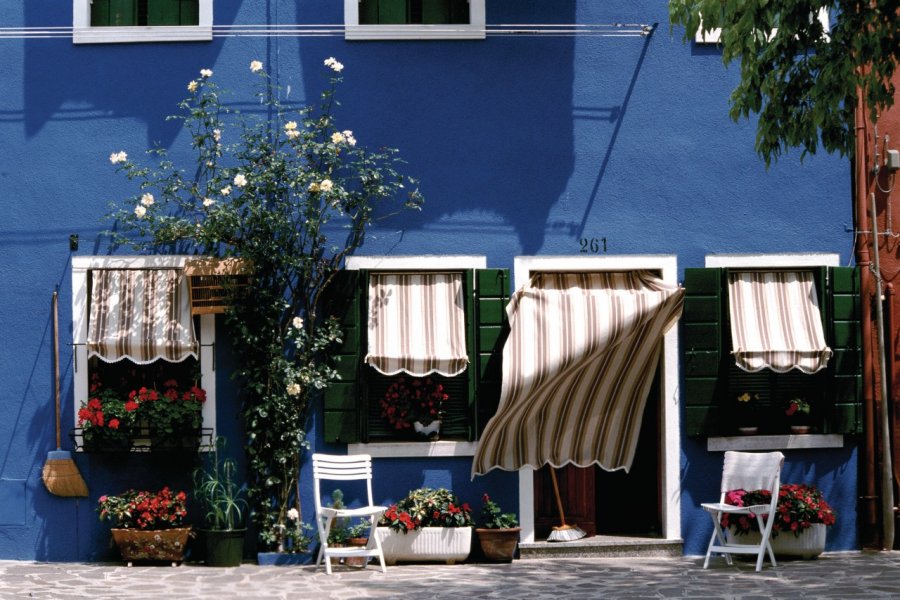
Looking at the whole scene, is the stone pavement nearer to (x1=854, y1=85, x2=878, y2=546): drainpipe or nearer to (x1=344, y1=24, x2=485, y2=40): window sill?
(x1=854, y1=85, x2=878, y2=546): drainpipe

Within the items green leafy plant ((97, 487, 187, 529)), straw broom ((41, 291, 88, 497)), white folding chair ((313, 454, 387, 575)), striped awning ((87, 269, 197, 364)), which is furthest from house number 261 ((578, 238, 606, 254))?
straw broom ((41, 291, 88, 497))

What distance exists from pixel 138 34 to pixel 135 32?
0.10 feet

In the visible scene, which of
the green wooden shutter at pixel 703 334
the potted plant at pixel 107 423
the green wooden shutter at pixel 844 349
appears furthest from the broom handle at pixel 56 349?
the green wooden shutter at pixel 844 349

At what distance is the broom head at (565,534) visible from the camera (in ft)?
40.1

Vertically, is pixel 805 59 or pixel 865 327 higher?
pixel 805 59

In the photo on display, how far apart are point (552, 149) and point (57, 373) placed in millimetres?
4729

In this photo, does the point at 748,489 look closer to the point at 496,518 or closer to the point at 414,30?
the point at 496,518

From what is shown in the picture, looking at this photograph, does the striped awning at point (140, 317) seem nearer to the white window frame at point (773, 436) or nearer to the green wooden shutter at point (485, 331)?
the green wooden shutter at point (485, 331)

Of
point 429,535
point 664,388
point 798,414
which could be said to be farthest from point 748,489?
point 429,535

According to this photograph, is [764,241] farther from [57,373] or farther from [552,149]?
[57,373]

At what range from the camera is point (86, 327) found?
39.2ft

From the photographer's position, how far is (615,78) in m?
12.3

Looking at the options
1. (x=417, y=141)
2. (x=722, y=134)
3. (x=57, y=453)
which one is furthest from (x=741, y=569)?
(x=57, y=453)

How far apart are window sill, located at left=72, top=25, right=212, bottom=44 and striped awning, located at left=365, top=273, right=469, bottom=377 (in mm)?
2619
